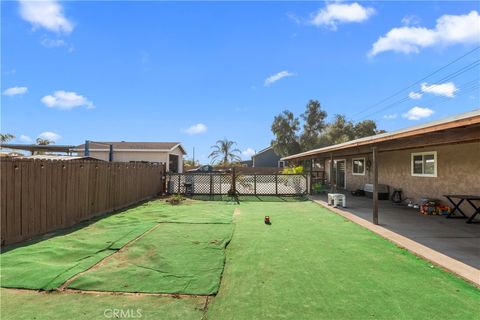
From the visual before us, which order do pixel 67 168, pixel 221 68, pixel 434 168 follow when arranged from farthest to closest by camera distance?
1. pixel 221 68
2. pixel 434 168
3. pixel 67 168

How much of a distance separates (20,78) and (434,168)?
17127 mm

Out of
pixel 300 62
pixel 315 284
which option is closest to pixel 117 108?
pixel 300 62

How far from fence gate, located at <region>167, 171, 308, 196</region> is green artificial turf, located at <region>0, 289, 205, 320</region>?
436 inches

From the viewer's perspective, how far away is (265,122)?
128 ft

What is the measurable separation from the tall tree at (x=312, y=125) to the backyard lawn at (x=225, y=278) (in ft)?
103

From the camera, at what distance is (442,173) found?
376 inches

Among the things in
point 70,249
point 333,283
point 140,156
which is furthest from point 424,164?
point 140,156

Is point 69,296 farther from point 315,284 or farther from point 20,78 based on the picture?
point 20,78

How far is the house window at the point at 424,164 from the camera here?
1001 cm

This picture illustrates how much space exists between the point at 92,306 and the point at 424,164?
1085 cm

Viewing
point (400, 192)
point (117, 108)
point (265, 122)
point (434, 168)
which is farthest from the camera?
point (265, 122)

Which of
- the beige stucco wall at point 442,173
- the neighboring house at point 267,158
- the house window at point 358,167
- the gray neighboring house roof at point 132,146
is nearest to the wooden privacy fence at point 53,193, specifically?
the beige stucco wall at point 442,173

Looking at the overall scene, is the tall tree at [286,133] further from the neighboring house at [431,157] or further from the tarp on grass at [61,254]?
the tarp on grass at [61,254]

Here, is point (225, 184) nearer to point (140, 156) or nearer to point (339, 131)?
point (140, 156)
